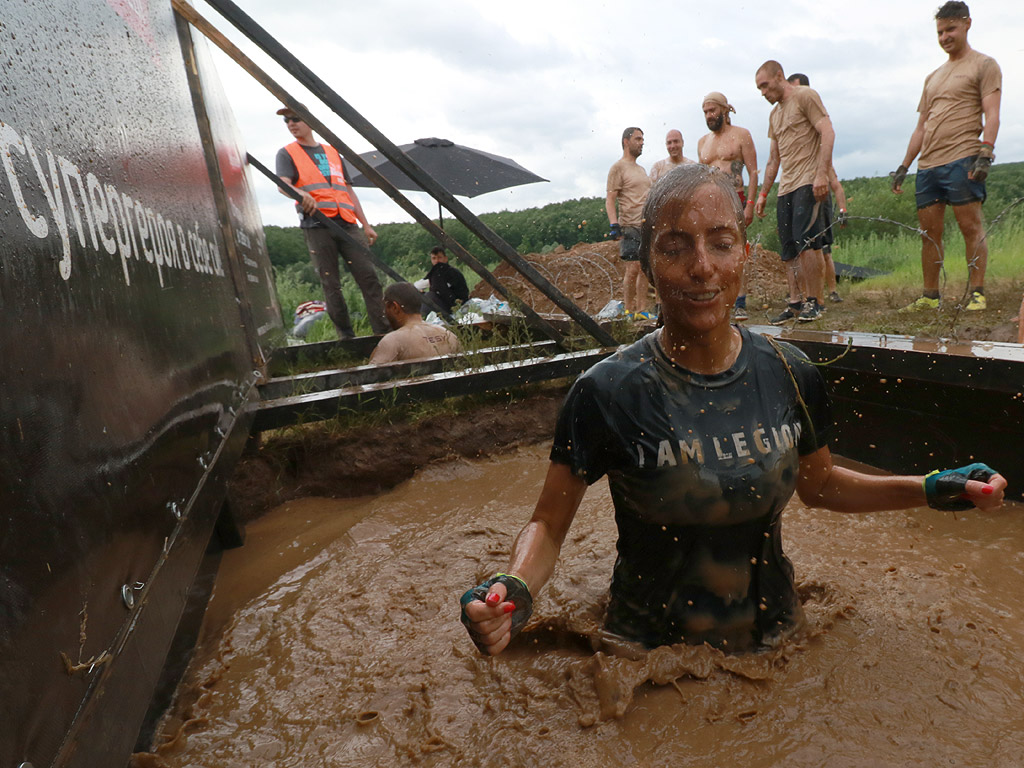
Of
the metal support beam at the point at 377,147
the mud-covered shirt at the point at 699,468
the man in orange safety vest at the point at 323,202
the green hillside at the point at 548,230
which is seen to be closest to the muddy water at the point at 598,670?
the mud-covered shirt at the point at 699,468

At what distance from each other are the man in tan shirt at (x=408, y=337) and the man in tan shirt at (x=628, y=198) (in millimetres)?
3184

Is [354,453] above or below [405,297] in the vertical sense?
below

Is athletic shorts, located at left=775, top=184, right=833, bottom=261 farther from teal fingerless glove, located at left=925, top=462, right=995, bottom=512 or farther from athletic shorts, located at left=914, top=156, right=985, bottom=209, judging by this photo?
teal fingerless glove, located at left=925, top=462, right=995, bottom=512

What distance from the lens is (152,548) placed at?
174 centimetres

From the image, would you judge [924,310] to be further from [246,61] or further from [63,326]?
[63,326]

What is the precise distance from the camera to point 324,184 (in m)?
7.15

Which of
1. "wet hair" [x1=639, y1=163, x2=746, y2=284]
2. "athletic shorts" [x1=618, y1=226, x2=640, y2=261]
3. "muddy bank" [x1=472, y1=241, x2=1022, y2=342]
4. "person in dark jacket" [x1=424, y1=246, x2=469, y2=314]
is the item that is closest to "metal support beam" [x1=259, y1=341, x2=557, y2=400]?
"muddy bank" [x1=472, y1=241, x2=1022, y2=342]

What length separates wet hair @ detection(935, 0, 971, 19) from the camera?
200 inches

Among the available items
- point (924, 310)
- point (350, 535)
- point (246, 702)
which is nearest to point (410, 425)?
point (350, 535)

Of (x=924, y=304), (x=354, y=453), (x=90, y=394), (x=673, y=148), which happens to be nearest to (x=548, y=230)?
(x=673, y=148)

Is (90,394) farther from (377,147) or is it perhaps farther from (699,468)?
(377,147)

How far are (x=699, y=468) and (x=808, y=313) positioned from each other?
4953 millimetres

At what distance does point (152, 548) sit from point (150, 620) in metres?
0.20

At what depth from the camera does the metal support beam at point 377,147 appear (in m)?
3.83
